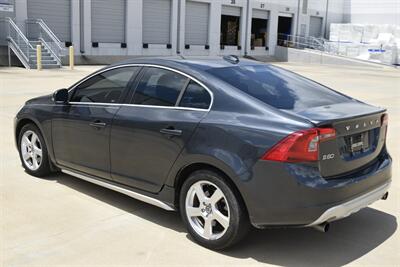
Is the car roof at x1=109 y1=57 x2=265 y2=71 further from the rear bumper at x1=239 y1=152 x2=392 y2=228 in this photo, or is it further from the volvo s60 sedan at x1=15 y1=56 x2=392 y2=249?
the rear bumper at x1=239 y1=152 x2=392 y2=228

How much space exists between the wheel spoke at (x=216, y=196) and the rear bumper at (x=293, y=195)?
0.79 feet

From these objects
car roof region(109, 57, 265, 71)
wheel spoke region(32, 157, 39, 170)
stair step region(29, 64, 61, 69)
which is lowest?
stair step region(29, 64, 61, 69)

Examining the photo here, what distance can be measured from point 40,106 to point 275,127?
315 cm

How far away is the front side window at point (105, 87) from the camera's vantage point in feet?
16.6

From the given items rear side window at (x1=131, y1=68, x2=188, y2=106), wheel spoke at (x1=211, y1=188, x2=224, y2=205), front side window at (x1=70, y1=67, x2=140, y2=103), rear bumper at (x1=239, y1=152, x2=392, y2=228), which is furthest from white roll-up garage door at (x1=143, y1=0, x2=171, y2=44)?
rear bumper at (x1=239, y1=152, x2=392, y2=228)

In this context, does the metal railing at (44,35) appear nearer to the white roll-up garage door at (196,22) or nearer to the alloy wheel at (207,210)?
the white roll-up garage door at (196,22)

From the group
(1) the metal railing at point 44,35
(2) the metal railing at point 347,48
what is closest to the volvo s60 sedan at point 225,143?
(1) the metal railing at point 44,35

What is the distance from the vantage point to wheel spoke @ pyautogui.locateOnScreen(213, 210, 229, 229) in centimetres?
401

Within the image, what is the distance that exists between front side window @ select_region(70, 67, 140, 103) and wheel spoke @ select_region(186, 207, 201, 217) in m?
1.39

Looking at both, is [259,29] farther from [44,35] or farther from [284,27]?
[44,35]

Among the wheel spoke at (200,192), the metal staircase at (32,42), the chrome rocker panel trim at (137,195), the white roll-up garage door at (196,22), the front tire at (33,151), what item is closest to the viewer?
the wheel spoke at (200,192)

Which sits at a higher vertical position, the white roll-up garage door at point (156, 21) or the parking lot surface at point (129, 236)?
the white roll-up garage door at point (156, 21)

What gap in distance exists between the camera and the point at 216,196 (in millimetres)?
4062

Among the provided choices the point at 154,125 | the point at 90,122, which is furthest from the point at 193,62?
the point at 90,122
